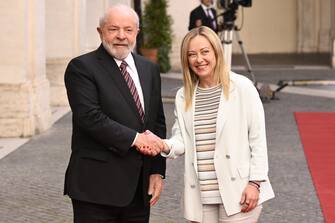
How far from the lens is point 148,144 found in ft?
13.8

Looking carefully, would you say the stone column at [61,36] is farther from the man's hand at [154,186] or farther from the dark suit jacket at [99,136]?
the dark suit jacket at [99,136]

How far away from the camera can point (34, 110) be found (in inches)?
462

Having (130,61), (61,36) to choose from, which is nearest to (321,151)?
(61,36)

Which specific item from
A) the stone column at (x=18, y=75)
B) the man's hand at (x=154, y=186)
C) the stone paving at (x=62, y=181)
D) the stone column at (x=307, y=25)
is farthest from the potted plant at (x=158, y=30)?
the man's hand at (x=154, y=186)

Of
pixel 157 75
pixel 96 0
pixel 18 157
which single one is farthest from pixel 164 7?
pixel 157 75

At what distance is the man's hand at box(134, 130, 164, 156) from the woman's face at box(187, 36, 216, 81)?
1.22 feet

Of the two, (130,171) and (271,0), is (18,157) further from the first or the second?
(271,0)

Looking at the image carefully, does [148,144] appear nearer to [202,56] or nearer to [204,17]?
[202,56]

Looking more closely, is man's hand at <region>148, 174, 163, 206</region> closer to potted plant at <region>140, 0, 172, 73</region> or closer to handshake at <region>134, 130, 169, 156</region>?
handshake at <region>134, 130, 169, 156</region>

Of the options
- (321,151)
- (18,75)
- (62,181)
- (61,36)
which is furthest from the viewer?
(61,36)

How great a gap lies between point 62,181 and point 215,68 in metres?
4.70

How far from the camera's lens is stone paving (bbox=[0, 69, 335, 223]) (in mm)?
7270

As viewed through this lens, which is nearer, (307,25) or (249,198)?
(249,198)

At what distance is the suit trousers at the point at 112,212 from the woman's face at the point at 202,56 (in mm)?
606
